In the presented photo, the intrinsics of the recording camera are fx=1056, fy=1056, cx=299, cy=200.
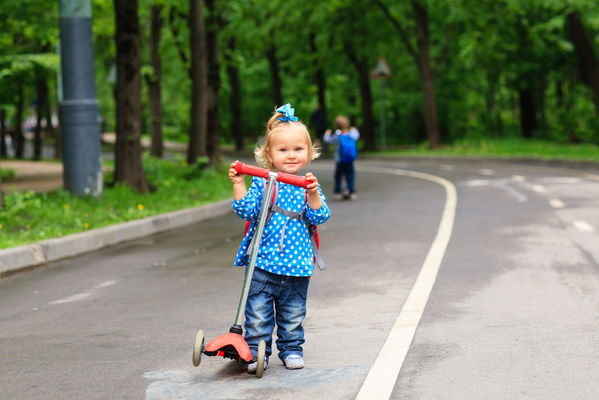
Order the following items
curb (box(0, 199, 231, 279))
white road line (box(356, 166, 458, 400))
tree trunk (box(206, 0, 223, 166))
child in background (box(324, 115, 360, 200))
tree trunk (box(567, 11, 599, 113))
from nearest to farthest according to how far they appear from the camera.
→ white road line (box(356, 166, 458, 400)) → curb (box(0, 199, 231, 279)) → child in background (box(324, 115, 360, 200)) → tree trunk (box(206, 0, 223, 166)) → tree trunk (box(567, 11, 599, 113))

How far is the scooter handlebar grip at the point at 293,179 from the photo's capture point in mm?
5133

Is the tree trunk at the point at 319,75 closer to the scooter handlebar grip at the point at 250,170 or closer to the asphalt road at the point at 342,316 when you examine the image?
the asphalt road at the point at 342,316

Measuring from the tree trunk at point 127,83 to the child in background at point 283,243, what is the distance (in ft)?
38.2

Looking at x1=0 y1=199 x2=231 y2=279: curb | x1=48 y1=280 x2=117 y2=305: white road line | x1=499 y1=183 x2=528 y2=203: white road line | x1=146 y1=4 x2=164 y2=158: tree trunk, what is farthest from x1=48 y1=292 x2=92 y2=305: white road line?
x1=146 y1=4 x2=164 y2=158: tree trunk

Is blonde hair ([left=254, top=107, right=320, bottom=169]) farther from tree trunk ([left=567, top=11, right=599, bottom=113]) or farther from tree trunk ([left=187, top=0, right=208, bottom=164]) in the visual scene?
tree trunk ([left=567, top=11, right=599, bottom=113])

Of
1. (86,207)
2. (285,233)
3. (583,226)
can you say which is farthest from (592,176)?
(285,233)

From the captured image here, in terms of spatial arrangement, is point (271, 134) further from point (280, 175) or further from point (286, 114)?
point (280, 175)

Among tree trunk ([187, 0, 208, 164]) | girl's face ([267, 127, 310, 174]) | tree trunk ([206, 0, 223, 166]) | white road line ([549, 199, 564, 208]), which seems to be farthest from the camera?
tree trunk ([206, 0, 223, 166])

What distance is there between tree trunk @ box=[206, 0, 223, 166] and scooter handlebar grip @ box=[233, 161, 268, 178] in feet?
61.7

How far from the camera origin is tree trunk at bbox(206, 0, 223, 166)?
955 inches

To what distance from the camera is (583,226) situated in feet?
41.0

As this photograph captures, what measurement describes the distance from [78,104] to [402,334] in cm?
955

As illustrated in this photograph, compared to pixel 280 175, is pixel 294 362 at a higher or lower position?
lower

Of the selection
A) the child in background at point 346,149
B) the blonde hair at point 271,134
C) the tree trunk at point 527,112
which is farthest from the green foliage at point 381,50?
the blonde hair at point 271,134
